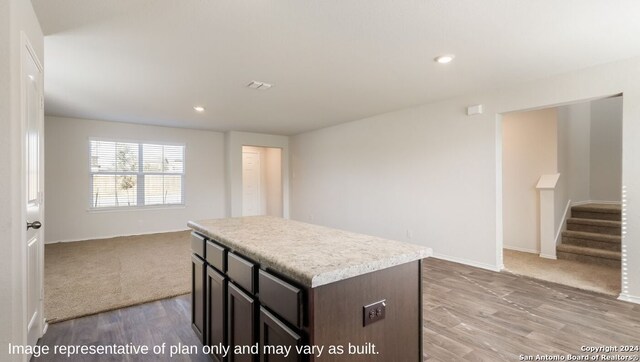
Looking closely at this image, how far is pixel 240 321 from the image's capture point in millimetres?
1592

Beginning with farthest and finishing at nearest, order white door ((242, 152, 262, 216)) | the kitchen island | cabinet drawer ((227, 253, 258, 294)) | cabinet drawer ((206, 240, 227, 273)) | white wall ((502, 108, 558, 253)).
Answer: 1. white door ((242, 152, 262, 216))
2. white wall ((502, 108, 558, 253))
3. cabinet drawer ((206, 240, 227, 273))
4. cabinet drawer ((227, 253, 258, 294))
5. the kitchen island

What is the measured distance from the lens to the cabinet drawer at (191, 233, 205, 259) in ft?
7.04

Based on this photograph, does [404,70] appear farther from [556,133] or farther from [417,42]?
[556,133]

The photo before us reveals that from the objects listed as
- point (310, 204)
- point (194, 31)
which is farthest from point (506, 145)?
point (194, 31)

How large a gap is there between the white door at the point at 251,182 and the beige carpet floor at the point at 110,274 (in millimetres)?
3346

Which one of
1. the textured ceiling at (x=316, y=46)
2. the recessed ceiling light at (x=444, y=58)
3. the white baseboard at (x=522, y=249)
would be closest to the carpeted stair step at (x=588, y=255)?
the white baseboard at (x=522, y=249)

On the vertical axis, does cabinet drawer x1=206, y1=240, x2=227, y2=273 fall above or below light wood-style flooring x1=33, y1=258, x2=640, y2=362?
above

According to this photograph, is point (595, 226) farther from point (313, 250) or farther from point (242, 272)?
point (242, 272)

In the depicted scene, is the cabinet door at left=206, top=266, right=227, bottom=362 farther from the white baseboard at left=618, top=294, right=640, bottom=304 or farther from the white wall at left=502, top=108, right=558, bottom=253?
the white wall at left=502, top=108, right=558, bottom=253

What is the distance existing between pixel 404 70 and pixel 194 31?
2.10 m

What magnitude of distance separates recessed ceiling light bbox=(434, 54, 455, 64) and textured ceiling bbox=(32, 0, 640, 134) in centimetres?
8

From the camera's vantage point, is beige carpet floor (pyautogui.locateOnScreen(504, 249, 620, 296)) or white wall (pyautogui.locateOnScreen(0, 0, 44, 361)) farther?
beige carpet floor (pyautogui.locateOnScreen(504, 249, 620, 296))

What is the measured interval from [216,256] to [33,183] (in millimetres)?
1416

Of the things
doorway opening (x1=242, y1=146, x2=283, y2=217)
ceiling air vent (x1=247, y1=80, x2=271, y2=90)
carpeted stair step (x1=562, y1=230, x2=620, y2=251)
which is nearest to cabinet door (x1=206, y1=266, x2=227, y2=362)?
ceiling air vent (x1=247, y1=80, x2=271, y2=90)
